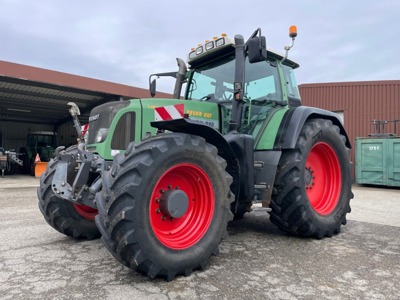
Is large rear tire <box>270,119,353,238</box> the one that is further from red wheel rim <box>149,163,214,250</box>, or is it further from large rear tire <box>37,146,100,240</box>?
large rear tire <box>37,146,100,240</box>

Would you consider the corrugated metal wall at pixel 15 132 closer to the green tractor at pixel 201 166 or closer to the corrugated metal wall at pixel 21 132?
the corrugated metal wall at pixel 21 132

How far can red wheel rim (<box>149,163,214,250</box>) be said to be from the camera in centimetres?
294

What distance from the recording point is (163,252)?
2707 millimetres

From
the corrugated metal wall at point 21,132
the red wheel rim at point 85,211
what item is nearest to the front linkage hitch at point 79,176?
the red wheel rim at point 85,211

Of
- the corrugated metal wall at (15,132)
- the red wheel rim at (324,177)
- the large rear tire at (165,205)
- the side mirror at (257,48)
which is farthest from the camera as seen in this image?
the corrugated metal wall at (15,132)

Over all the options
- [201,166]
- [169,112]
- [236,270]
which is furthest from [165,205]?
[169,112]

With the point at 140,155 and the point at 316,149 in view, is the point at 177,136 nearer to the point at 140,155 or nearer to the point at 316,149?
the point at 140,155

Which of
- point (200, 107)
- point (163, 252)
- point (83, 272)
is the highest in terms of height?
point (200, 107)

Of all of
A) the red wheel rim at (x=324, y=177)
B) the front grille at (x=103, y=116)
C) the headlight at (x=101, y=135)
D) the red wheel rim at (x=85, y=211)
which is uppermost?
the front grille at (x=103, y=116)

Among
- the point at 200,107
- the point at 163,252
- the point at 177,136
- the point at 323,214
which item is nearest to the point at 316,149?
the point at 323,214

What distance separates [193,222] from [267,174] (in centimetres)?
117

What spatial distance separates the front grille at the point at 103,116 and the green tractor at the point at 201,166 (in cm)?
2

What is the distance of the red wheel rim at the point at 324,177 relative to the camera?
4555 millimetres

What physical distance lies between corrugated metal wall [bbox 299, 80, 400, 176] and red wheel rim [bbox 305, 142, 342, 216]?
1120 centimetres
